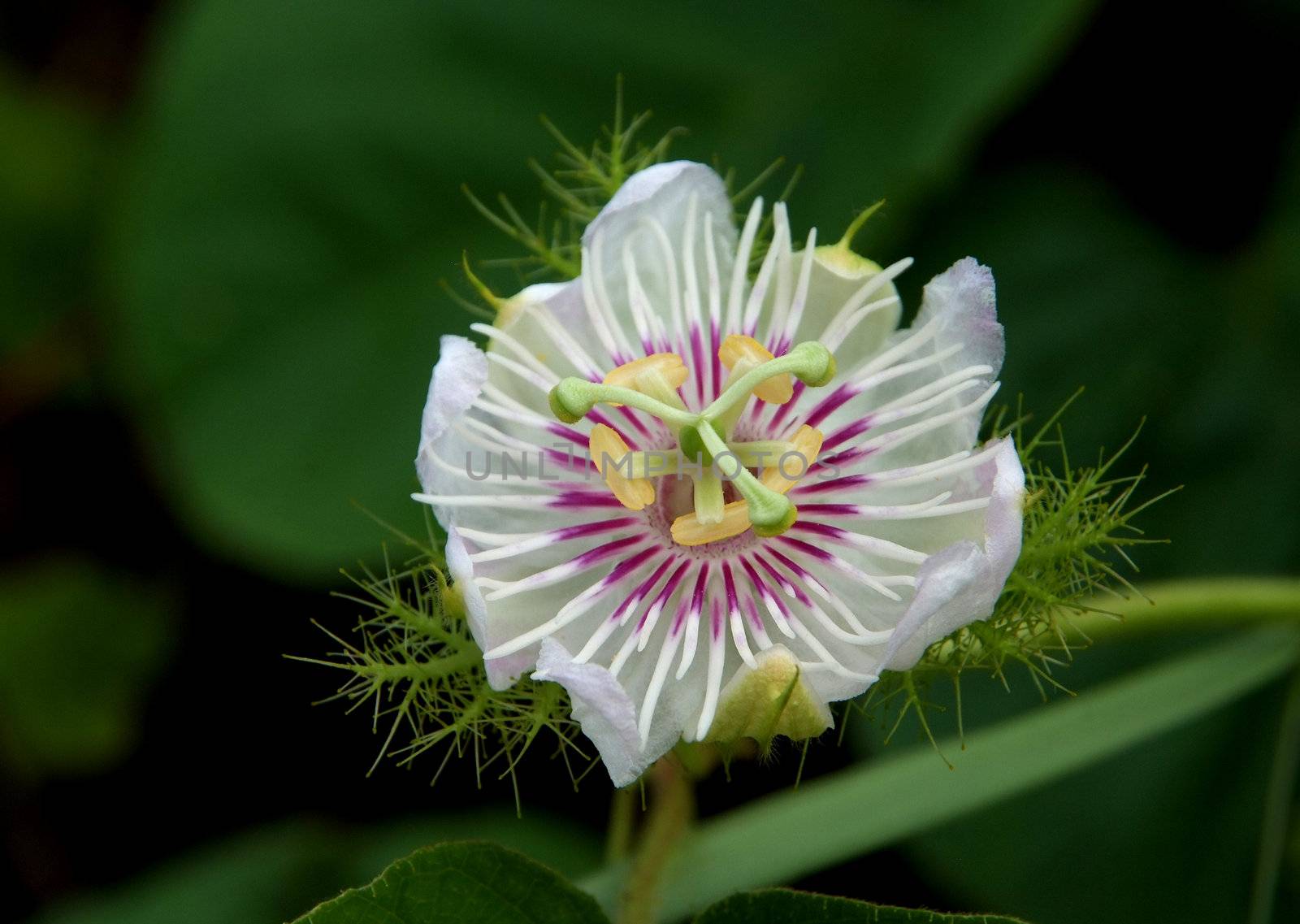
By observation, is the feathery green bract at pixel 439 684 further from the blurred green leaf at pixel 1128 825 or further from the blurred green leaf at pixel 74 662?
the blurred green leaf at pixel 74 662

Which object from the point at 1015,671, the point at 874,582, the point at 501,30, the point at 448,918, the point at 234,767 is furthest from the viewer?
the point at 234,767

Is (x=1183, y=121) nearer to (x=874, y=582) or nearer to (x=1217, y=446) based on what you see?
(x=1217, y=446)

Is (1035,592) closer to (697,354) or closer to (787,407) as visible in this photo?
(787,407)

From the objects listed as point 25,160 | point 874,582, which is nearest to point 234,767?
point 25,160

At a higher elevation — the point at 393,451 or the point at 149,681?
the point at 393,451

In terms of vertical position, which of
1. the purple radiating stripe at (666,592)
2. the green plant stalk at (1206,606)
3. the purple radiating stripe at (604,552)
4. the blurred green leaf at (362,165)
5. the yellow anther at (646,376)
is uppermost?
the blurred green leaf at (362,165)

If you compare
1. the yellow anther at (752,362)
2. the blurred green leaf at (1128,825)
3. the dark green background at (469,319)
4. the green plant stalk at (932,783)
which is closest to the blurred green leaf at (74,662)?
the dark green background at (469,319)

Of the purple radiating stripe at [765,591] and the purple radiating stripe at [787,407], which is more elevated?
the purple radiating stripe at [787,407]
